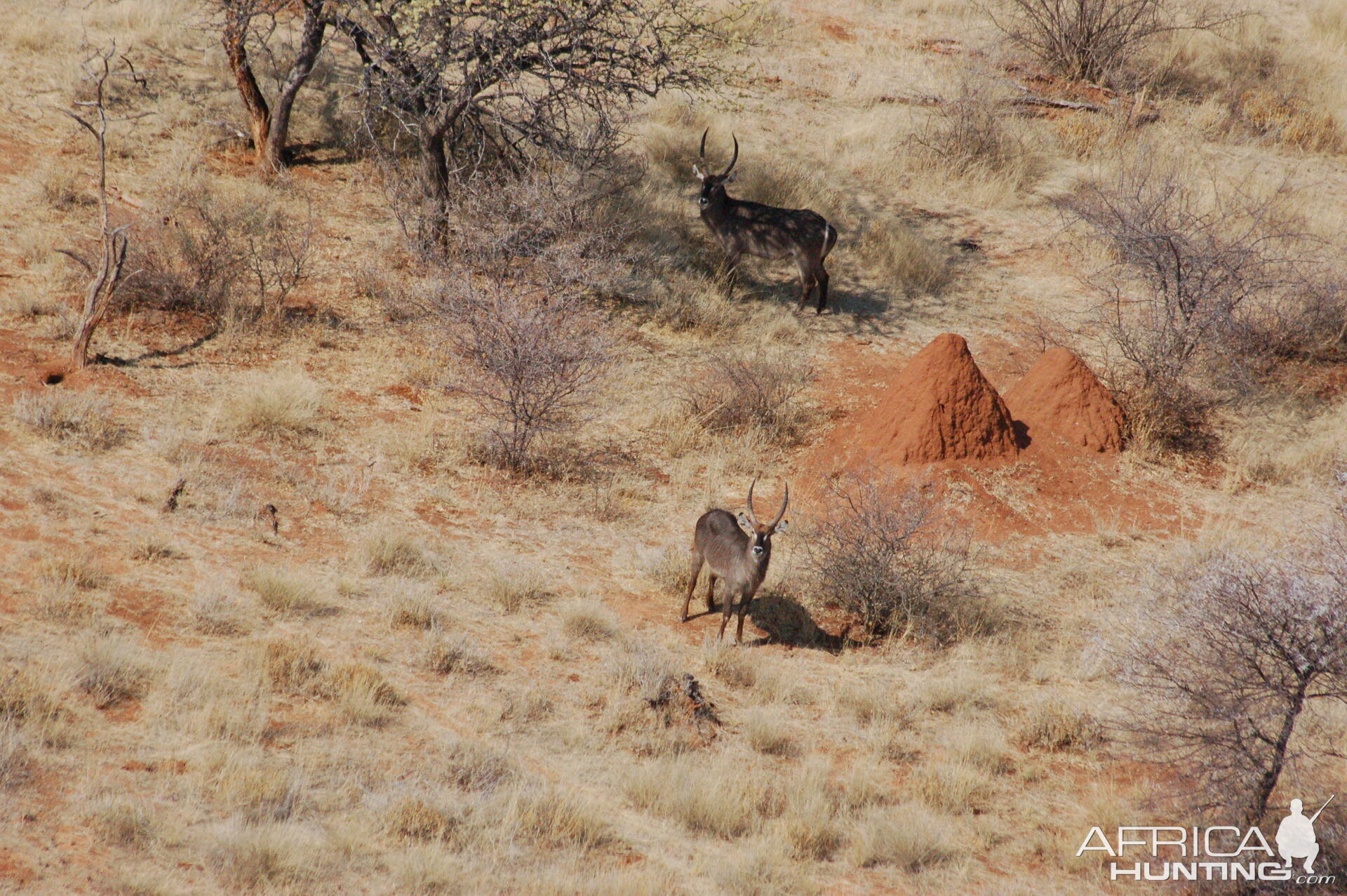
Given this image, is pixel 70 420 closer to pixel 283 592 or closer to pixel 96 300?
pixel 96 300

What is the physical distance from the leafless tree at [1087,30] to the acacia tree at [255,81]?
14.9 metres

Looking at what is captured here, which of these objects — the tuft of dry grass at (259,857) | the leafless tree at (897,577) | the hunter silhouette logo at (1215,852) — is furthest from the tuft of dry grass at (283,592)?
the hunter silhouette logo at (1215,852)

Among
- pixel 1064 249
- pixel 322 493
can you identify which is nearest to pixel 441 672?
pixel 322 493

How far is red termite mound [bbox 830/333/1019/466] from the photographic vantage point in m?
11.4

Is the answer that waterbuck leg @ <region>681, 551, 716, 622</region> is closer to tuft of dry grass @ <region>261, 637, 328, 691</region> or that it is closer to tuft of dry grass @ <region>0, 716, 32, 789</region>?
tuft of dry grass @ <region>261, 637, 328, 691</region>

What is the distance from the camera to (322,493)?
383 inches

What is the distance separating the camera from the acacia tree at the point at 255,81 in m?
14.6

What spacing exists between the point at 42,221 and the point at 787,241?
9.68 metres

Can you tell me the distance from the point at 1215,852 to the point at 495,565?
577cm

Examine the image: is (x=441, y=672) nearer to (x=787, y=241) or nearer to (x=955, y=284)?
(x=787, y=241)

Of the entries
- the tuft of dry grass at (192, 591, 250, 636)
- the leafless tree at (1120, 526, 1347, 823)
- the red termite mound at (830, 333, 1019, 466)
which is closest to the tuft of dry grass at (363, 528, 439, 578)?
the tuft of dry grass at (192, 591, 250, 636)

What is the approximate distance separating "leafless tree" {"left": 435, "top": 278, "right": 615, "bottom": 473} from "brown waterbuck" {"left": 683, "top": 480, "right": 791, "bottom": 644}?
Result: 107 inches

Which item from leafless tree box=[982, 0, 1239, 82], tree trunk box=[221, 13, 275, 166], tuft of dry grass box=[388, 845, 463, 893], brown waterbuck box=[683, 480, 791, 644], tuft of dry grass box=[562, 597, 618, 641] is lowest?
tuft of dry grass box=[388, 845, 463, 893]

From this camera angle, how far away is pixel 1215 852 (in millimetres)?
6512
